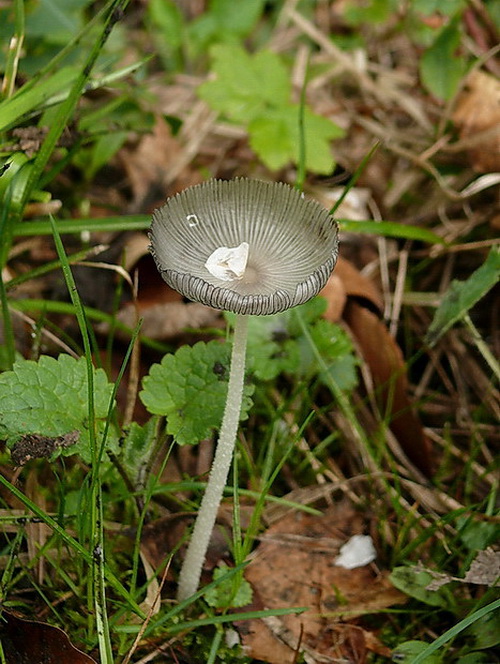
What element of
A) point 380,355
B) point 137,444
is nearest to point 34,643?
point 137,444

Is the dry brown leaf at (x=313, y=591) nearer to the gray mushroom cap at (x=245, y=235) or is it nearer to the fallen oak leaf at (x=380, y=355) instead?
the fallen oak leaf at (x=380, y=355)

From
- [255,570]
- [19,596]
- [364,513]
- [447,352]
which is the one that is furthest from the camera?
[447,352]

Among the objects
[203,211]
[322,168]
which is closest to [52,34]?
[322,168]

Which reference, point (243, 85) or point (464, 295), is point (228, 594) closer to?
point (464, 295)

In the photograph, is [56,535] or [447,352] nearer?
[56,535]

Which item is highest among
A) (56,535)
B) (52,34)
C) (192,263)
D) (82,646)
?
(52,34)

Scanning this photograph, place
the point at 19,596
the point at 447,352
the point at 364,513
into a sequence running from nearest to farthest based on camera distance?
the point at 19,596, the point at 364,513, the point at 447,352

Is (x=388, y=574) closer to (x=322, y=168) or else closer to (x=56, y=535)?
(x=56, y=535)
